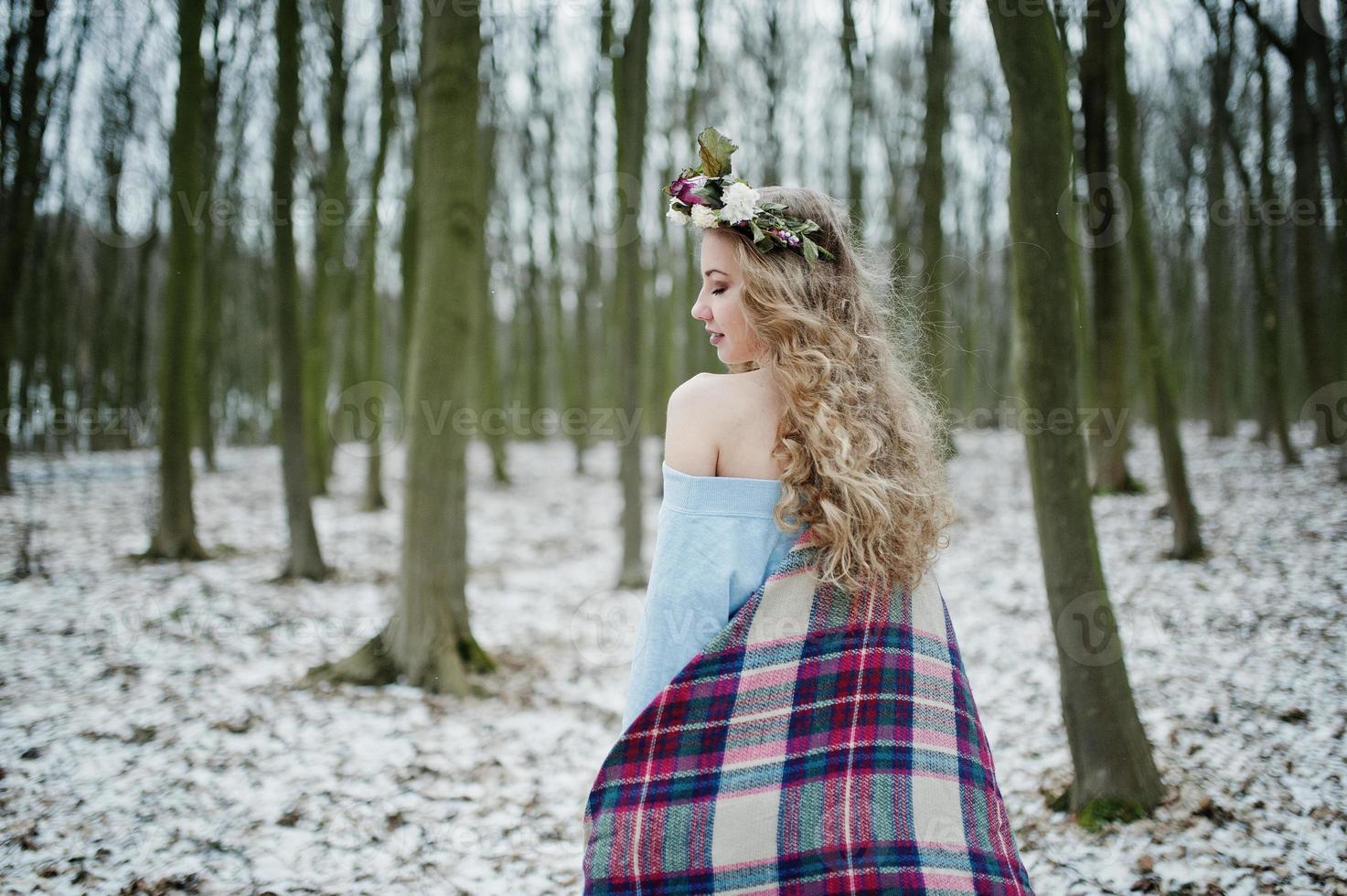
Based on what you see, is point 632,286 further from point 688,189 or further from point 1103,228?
point 688,189

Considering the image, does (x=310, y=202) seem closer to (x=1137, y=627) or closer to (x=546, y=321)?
(x=1137, y=627)

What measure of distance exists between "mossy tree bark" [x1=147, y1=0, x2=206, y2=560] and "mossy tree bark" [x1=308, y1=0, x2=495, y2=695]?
3104 millimetres

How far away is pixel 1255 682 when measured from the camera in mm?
4344

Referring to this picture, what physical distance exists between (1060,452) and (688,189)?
2.02 meters

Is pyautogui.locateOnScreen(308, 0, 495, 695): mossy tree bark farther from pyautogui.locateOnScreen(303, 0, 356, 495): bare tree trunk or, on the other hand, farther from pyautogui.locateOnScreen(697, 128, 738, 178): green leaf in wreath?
pyautogui.locateOnScreen(303, 0, 356, 495): bare tree trunk

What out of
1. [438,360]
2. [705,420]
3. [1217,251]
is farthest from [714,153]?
[1217,251]

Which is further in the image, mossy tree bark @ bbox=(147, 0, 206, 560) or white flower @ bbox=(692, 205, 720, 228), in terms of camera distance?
mossy tree bark @ bbox=(147, 0, 206, 560)

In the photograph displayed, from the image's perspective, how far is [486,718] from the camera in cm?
445

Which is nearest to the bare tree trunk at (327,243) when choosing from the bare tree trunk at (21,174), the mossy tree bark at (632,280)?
the bare tree trunk at (21,174)

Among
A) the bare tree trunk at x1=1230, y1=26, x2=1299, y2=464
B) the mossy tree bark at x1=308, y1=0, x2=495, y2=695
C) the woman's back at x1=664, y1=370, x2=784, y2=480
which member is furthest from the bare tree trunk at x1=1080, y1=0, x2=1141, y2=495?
the woman's back at x1=664, y1=370, x2=784, y2=480

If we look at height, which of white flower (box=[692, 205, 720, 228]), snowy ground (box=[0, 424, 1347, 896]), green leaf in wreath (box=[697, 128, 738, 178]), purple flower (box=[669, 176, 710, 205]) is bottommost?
snowy ground (box=[0, 424, 1347, 896])

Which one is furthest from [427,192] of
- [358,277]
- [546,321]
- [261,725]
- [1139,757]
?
[546,321]

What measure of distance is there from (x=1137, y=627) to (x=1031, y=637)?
0.67 metres

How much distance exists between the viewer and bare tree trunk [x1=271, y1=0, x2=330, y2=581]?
6.62 metres
